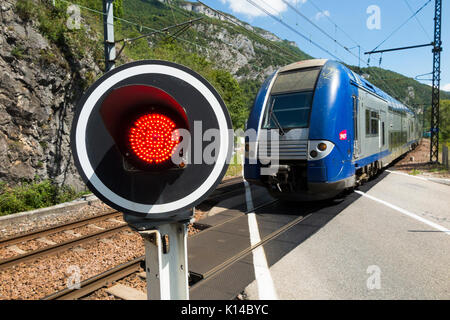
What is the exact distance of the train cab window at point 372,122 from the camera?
8670 millimetres

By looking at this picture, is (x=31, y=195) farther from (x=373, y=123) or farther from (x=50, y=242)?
(x=373, y=123)

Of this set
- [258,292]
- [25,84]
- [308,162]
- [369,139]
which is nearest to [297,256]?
[258,292]

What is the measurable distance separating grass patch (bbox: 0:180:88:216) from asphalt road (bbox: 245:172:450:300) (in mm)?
8315

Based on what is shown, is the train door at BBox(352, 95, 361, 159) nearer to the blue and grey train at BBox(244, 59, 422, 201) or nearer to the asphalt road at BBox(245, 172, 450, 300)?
the blue and grey train at BBox(244, 59, 422, 201)

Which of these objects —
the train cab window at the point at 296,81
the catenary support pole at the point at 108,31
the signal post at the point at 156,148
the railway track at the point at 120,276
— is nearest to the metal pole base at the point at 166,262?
the signal post at the point at 156,148

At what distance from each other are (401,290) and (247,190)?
7230 mm

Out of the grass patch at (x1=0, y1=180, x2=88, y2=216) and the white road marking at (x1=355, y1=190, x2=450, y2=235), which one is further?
the grass patch at (x1=0, y1=180, x2=88, y2=216)

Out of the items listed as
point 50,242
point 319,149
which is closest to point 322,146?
point 319,149

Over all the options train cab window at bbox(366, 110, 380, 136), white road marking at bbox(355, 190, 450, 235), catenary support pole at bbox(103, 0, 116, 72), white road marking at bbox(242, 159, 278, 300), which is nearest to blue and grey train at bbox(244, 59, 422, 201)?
train cab window at bbox(366, 110, 380, 136)

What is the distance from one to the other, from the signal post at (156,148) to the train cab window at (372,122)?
8.63 meters

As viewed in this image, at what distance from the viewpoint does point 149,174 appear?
3.61 ft

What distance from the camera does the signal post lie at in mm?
1040

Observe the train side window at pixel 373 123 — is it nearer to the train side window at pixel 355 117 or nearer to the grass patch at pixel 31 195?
the train side window at pixel 355 117

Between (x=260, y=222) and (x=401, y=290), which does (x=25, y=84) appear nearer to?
(x=260, y=222)
